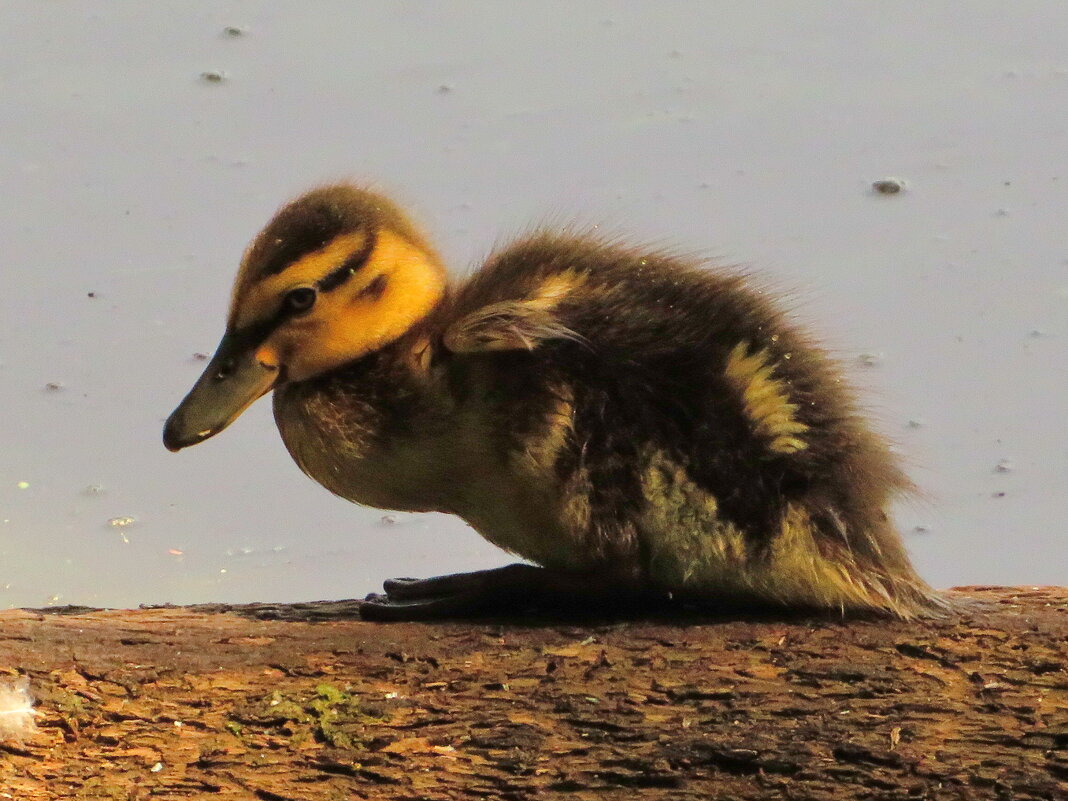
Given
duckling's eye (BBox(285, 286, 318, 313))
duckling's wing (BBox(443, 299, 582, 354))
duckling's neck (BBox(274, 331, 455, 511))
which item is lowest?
duckling's neck (BBox(274, 331, 455, 511))

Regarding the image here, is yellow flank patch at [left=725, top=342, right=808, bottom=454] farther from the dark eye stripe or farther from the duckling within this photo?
the dark eye stripe

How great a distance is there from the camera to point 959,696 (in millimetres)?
1730

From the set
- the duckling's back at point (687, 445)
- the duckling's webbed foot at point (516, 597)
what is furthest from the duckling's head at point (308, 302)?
the duckling's webbed foot at point (516, 597)

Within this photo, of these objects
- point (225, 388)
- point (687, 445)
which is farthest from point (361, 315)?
point (687, 445)

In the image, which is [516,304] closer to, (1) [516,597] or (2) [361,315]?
(2) [361,315]

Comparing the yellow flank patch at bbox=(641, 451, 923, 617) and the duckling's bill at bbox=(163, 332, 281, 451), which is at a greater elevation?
the duckling's bill at bbox=(163, 332, 281, 451)

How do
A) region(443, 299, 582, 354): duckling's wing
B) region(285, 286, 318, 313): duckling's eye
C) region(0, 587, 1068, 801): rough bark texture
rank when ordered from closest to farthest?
region(0, 587, 1068, 801): rough bark texture → region(443, 299, 582, 354): duckling's wing → region(285, 286, 318, 313): duckling's eye

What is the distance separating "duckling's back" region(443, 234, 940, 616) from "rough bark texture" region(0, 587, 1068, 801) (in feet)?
0.26

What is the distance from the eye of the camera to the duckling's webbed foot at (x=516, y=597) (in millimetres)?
1941

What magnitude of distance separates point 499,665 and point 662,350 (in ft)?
1.33

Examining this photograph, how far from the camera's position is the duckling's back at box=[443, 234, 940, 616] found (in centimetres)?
188

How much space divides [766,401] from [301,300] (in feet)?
1.84

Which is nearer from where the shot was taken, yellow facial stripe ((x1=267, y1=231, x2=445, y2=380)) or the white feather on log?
the white feather on log

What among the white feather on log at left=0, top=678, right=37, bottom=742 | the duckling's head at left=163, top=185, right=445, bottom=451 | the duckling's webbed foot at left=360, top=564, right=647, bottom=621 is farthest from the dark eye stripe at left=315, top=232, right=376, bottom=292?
the white feather on log at left=0, top=678, right=37, bottom=742
